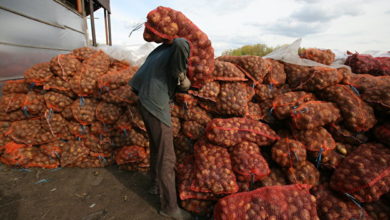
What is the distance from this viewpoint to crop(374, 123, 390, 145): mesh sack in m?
1.77

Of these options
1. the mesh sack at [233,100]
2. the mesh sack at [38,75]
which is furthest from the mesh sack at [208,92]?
the mesh sack at [38,75]

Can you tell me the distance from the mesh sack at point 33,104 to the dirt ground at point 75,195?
33.5 inches

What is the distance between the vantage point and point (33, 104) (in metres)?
2.54

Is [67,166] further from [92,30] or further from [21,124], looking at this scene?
[92,30]

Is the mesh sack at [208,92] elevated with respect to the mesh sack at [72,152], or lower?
elevated

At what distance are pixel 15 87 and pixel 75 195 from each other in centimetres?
197

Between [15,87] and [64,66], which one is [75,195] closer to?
[64,66]

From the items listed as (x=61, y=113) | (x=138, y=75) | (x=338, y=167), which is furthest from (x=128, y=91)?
(x=338, y=167)

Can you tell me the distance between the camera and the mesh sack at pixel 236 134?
6.42 ft

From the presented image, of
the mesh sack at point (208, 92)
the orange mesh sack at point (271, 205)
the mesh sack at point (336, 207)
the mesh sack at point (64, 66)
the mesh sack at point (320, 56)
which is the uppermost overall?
the mesh sack at point (320, 56)

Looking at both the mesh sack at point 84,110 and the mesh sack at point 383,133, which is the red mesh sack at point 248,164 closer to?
the mesh sack at point 383,133

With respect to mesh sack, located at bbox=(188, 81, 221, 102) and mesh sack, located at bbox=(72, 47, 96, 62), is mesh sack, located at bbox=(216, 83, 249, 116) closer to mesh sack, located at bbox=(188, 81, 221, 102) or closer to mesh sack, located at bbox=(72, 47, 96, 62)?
mesh sack, located at bbox=(188, 81, 221, 102)

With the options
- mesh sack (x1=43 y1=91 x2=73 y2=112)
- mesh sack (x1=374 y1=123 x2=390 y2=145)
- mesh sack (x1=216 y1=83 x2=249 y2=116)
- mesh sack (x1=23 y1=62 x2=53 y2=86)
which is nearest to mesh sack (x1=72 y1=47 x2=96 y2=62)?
mesh sack (x1=23 y1=62 x2=53 y2=86)

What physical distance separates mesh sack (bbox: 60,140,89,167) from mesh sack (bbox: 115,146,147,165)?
0.62m
